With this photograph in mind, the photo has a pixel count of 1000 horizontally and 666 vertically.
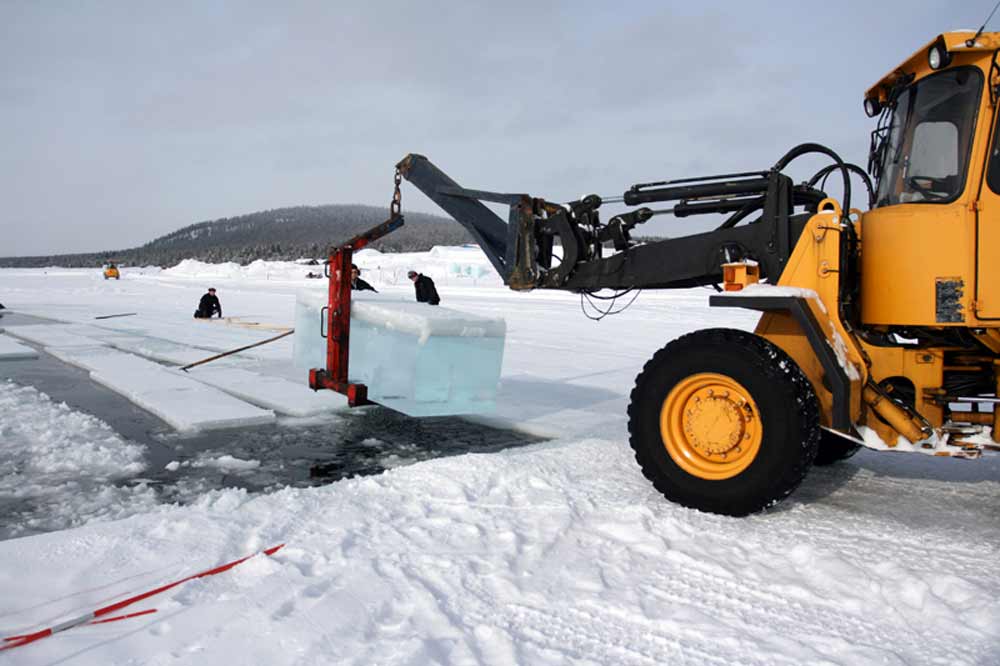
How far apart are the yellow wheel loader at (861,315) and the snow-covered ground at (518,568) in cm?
49

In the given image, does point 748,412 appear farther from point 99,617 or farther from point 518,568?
point 99,617

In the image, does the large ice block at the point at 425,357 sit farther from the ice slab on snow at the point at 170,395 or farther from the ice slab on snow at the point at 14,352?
the ice slab on snow at the point at 14,352

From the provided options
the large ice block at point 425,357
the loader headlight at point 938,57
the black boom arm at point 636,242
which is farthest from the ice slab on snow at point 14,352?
the loader headlight at point 938,57

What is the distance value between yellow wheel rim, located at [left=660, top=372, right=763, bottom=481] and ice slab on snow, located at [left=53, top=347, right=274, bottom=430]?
4364 millimetres

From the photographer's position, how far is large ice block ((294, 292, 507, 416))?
242 inches

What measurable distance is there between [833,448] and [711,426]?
5.90 ft

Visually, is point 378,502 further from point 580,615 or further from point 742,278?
point 742,278

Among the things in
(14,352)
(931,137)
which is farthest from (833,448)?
(14,352)

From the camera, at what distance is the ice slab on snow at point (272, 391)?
25.2ft

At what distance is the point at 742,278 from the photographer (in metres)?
4.39

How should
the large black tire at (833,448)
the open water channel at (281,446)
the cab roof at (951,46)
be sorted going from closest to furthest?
the cab roof at (951,46) < the open water channel at (281,446) < the large black tire at (833,448)

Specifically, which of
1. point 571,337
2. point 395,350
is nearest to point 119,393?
point 395,350

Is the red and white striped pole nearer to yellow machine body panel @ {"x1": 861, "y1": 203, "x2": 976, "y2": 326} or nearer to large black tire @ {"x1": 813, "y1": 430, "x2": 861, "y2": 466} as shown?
yellow machine body panel @ {"x1": 861, "y1": 203, "x2": 976, "y2": 326}

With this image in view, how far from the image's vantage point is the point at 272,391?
339 inches
